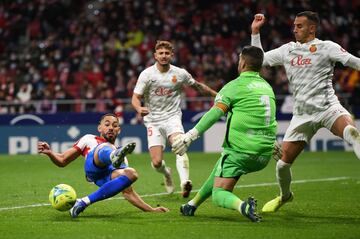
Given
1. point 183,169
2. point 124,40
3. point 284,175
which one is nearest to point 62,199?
point 284,175

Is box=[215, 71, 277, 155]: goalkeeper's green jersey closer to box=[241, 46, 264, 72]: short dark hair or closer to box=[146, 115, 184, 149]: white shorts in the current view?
box=[241, 46, 264, 72]: short dark hair

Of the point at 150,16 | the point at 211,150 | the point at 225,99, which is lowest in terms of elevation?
the point at 211,150

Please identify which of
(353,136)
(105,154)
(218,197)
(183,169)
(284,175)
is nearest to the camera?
(218,197)

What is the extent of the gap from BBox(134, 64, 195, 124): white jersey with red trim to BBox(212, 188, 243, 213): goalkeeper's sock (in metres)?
3.85

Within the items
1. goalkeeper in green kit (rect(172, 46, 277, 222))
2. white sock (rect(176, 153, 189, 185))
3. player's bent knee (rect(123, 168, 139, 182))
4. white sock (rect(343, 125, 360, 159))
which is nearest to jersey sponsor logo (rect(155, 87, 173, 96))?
white sock (rect(176, 153, 189, 185))

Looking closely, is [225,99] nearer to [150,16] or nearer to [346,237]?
[346,237]

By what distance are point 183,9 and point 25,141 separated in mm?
8951

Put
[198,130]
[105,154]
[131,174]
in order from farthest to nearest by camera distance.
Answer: [131,174]
[105,154]
[198,130]

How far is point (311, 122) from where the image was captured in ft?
28.8

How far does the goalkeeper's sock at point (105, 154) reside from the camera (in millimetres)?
8109

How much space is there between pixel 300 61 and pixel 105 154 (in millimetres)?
2599

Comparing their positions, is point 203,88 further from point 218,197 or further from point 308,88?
point 218,197

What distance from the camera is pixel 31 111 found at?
21922 mm

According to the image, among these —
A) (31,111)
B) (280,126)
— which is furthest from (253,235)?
(31,111)
